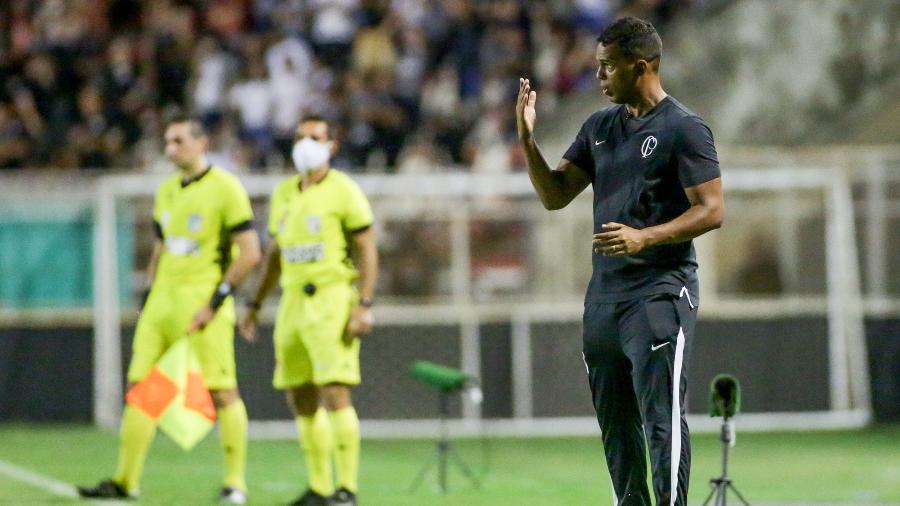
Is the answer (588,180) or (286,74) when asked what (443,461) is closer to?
(588,180)

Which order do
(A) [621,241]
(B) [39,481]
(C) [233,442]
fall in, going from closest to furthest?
(A) [621,241] → (C) [233,442] → (B) [39,481]

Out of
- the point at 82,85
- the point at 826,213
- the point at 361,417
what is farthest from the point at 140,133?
the point at 826,213

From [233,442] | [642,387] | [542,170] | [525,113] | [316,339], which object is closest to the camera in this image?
[642,387]

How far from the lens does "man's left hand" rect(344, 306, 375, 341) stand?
32.1 feet

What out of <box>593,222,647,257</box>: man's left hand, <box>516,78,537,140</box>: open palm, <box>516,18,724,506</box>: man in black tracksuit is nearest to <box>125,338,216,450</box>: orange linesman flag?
<box>516,18,724,506</box>: man in black tracksuit

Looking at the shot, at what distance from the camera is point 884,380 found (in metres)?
16.8

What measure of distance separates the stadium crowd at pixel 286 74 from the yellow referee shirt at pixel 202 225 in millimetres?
7757

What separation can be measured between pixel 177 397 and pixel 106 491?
2.43 feet

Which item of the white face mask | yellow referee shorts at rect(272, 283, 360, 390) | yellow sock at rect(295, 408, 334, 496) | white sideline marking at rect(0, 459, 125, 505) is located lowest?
white sideline marking at rect(0, 459, 125, 505)

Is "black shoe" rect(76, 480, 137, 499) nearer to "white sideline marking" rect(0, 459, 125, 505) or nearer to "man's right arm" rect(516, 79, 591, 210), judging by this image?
"white sideline marking" rect(0, 459, 125, 505)

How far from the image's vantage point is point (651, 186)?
22.3 feet

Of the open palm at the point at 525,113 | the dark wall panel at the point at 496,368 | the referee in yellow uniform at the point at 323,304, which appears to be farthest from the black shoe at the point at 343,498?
the dark wall panel at the point at 496,368

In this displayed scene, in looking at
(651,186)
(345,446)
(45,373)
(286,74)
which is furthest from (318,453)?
(286,74)

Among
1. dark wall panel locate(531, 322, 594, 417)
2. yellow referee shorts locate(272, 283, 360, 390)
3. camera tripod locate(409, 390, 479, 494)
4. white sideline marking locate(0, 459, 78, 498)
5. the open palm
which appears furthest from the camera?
dark wall panel locate(531, 322, 594, 417)
